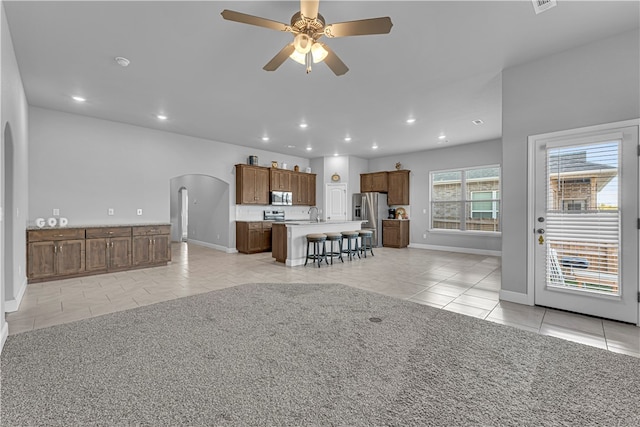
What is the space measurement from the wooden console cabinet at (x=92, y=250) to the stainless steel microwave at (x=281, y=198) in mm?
3245

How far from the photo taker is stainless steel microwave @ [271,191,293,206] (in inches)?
342

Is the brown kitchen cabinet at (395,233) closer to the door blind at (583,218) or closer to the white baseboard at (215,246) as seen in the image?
the white baseboard at (215,246)

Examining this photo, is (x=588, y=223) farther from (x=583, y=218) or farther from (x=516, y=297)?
(x=516, y=297)

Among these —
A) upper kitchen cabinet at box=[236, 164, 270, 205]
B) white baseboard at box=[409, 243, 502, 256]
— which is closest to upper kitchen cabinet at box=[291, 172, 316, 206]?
upper kitchen cabinet at box=[236, 164, 270, 205]

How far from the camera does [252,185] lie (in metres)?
8.20

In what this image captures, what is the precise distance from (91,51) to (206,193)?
593 centimetres

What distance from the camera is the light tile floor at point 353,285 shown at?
2.97m

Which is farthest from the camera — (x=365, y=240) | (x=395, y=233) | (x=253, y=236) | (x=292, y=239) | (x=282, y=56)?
(x=395, y=233)

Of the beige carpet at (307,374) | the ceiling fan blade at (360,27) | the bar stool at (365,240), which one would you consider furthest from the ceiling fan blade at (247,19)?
the bar stool at (365,240)

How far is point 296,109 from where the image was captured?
532cm

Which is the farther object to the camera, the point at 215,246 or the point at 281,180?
the point at 281,180

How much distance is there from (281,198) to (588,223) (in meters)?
7.07

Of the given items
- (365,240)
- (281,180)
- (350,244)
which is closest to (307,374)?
(350,244)

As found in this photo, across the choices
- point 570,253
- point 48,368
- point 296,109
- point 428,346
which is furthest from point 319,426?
point 296,109
